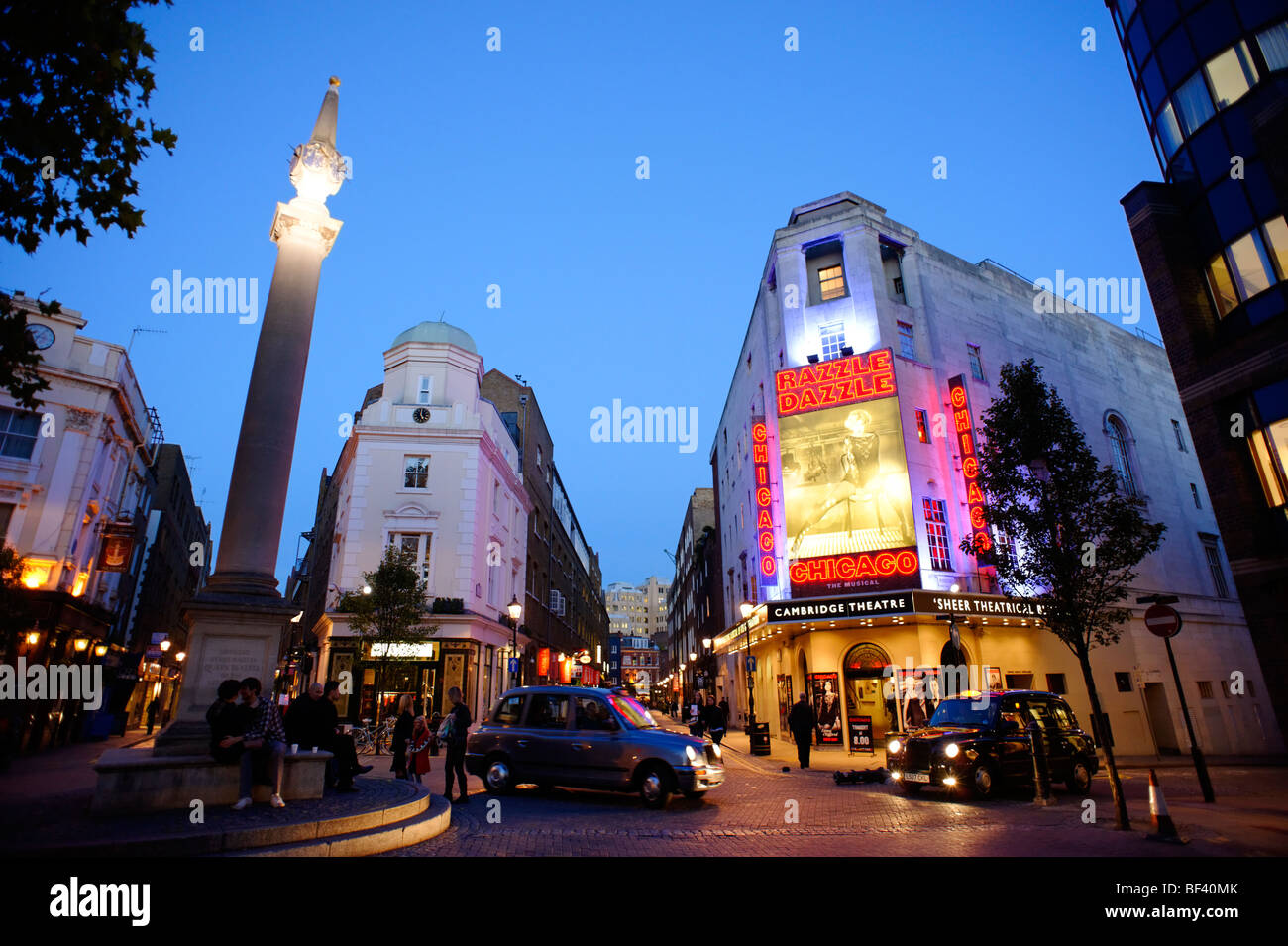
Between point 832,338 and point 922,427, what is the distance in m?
5.16

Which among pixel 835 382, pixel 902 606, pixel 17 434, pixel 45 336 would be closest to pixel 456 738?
pixel 902 606

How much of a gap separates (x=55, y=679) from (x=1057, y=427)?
1306 inches

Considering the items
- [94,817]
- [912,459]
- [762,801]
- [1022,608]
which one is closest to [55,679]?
[94,817]

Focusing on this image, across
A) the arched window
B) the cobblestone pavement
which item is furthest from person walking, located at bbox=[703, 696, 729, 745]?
the arched window

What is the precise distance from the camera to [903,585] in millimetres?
21906

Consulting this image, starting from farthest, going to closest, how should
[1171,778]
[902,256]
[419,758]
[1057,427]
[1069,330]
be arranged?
[1069,330], [902,256], [1171,778], [1057,427], [419,758]

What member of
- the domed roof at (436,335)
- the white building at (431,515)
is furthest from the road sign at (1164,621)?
the domed roof at (436,335)

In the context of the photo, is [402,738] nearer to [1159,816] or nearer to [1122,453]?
[1159,816]

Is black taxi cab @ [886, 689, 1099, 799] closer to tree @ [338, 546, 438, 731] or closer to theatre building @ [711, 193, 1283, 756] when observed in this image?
theatre building @ [711, 193, 1283, 756]

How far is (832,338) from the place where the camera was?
26156 millimetres

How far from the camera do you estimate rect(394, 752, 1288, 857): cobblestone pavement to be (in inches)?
306

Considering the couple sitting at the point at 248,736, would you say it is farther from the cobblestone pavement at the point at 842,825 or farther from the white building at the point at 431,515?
the white building at the point at 431,515
